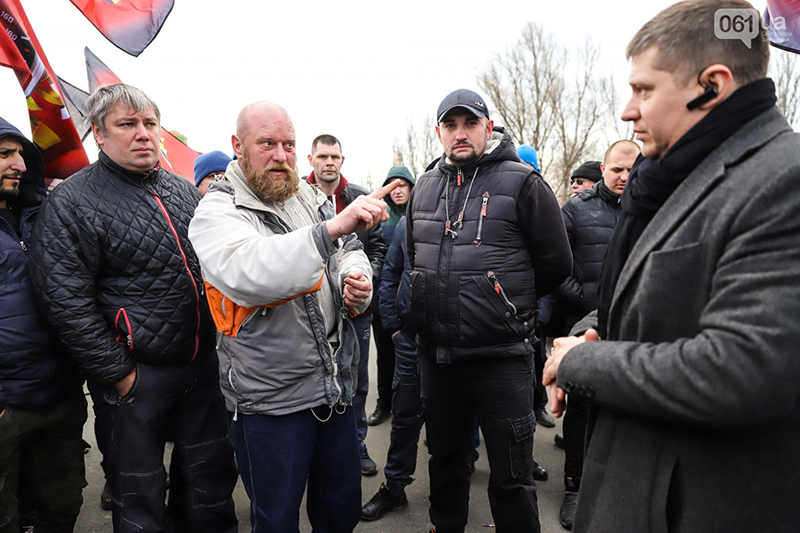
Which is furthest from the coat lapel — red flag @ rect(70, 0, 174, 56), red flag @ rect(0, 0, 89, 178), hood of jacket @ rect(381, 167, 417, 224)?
red flag @ rect(70, 0, 174, 56)

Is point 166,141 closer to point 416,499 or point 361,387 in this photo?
point 361,387

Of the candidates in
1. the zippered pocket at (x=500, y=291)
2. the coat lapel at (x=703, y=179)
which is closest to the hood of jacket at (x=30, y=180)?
the zippered pocket at (x=500, y=291)

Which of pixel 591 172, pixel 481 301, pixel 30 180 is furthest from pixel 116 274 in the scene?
pixel 591 172

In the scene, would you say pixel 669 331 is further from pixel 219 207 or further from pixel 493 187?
pixel 219 207

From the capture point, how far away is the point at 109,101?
8.21 feet

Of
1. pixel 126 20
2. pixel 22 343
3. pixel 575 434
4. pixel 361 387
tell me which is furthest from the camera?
pixel 126 20

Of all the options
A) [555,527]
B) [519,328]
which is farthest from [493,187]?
[555,527]

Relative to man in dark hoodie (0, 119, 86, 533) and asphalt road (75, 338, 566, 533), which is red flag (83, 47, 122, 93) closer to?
man in dark hoodie (0, 119, 86, 533)

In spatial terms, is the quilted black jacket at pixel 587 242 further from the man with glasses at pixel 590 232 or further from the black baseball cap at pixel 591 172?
the black baseball cap at pixel 591 172

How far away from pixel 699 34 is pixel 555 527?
2977 mm

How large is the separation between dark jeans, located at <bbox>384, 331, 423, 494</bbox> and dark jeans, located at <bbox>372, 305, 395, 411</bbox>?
1207 mm

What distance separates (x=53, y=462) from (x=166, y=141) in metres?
5.67

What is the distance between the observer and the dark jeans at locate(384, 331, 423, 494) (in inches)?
128

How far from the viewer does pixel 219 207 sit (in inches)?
79.0
